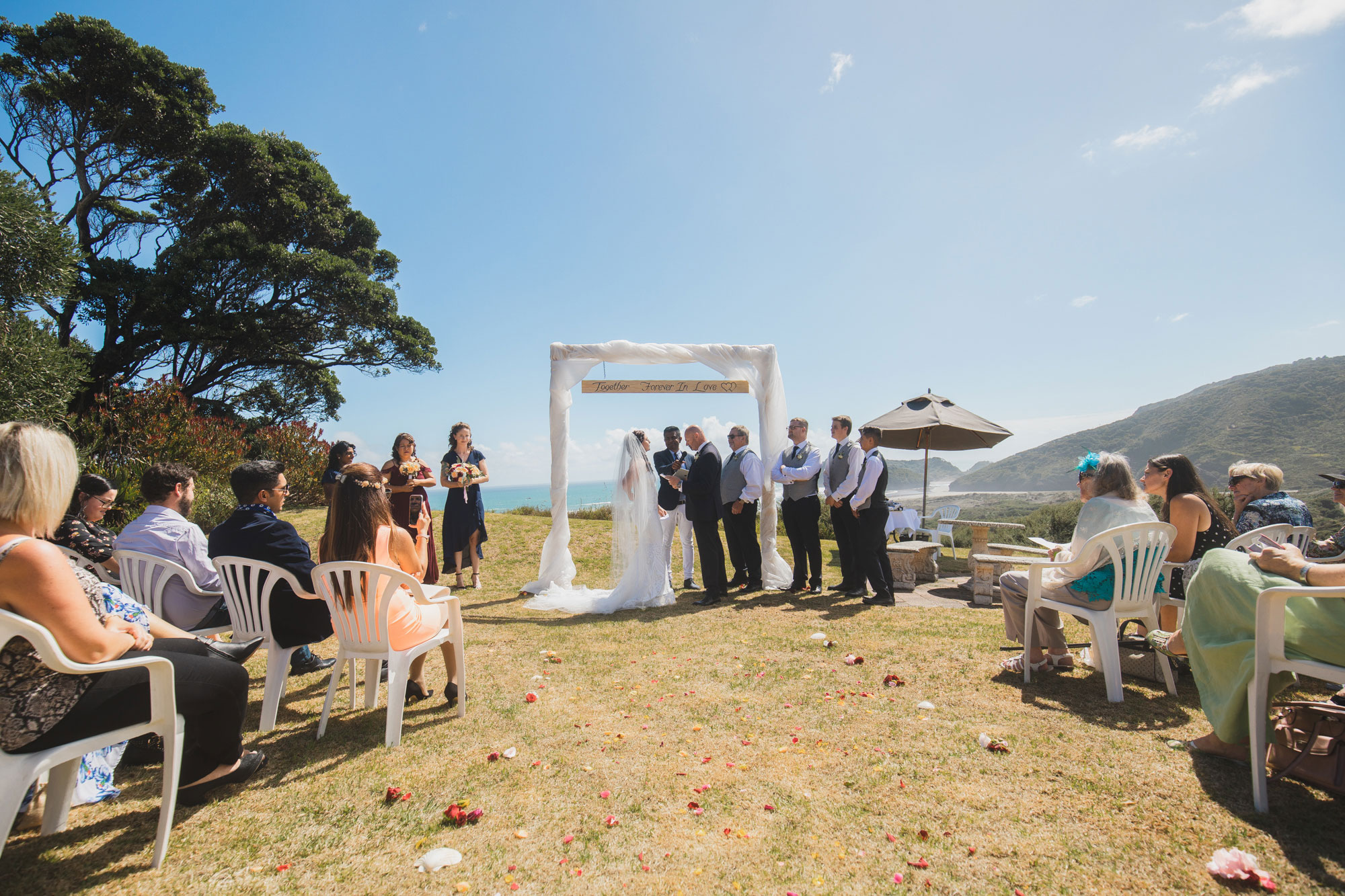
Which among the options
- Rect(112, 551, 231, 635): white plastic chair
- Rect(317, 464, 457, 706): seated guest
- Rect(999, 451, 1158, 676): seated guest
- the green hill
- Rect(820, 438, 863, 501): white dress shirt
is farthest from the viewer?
the green hill

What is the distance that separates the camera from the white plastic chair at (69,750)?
1.85 m

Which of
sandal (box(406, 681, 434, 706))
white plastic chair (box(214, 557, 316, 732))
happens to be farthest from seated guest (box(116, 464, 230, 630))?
sandal (box(406, 681, 434, 706))

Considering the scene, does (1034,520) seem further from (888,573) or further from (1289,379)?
(1289,379)

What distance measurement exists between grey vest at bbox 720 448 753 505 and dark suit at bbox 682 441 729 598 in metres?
0.41

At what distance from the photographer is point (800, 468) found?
7.77 m

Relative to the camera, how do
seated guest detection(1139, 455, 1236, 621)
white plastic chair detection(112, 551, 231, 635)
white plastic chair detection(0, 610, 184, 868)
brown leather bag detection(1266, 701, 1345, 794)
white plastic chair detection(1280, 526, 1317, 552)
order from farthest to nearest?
1. white plastic chair detection(1280, 526, 1317, 552)
2. seated guest detection(1139, 455, 1236, 621)
3. white plastic chair detection(112, 551, 231, 635)
4. brown leather bag detection(1266, 701, 1345, 794)
5. white plastic chair detection(0, 610, 184, 868)

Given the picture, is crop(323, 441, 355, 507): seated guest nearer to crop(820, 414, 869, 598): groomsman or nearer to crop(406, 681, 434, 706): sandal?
crop(406, 681, 434, 706): sandal

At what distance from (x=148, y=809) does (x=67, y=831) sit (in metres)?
0.26

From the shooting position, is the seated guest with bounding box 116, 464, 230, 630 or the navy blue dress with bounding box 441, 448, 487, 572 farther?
the navy blue dress with bounding box 441, 448, 487, 572

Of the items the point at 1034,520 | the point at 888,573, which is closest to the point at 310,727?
the point at 888,573

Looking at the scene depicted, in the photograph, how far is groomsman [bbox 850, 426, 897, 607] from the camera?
7.00 meters

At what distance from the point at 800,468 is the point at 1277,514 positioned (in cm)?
443

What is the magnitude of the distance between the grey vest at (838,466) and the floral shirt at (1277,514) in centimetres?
364

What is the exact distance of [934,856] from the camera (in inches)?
85.0
